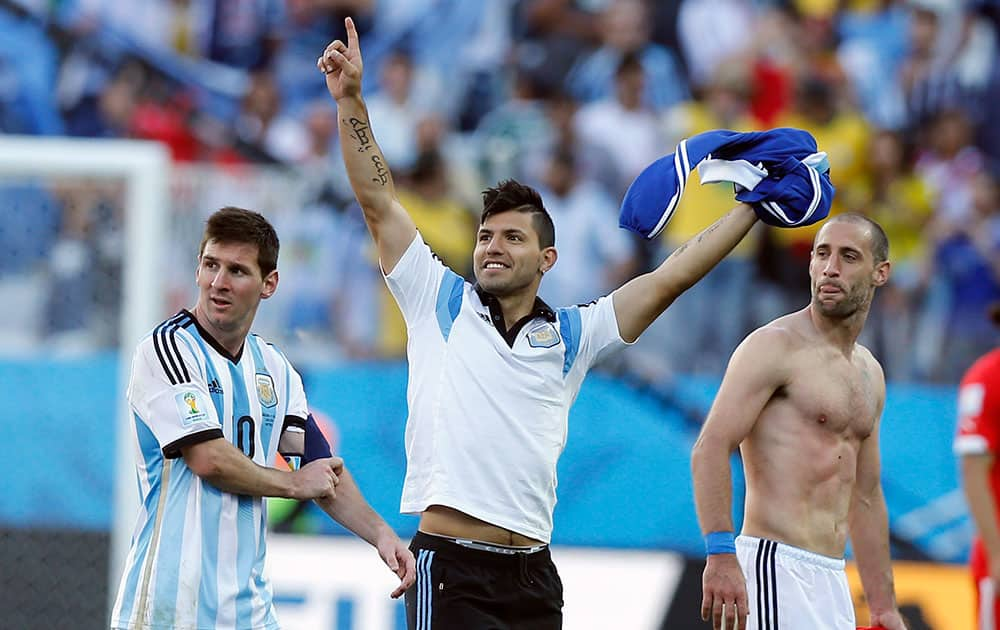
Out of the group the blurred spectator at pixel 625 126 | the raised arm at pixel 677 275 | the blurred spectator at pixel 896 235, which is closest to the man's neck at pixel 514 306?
the raised arm at pixel 677 275

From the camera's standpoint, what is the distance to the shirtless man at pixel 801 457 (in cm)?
478

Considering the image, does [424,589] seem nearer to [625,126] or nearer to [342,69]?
[342,69]

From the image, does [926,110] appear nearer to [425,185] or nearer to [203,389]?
[425,185]

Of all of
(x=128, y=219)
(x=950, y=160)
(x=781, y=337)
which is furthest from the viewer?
(x=950, y=160)

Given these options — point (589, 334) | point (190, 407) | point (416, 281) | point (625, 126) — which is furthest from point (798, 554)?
point (625, 126)

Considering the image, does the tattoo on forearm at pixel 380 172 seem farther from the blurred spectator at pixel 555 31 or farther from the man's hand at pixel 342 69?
the blurred spectator at pixel 555 31

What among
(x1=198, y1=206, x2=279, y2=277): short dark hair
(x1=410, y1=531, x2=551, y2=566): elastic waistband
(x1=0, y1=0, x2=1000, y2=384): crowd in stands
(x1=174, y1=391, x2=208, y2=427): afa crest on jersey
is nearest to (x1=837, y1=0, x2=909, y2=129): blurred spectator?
(x1=0, y1=0, x2=1000, y2=384): crowd in stands

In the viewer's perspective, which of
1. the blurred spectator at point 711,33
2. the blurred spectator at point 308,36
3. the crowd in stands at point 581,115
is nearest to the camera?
the crowd in stands at point 581,115

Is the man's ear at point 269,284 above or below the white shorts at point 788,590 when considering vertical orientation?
above

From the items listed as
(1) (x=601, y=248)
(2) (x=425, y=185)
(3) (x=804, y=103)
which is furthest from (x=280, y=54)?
(3) (x=804, y=103)

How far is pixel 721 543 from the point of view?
469 cm

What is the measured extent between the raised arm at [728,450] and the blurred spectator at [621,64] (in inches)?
246

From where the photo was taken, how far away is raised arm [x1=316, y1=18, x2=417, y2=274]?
15.3ft

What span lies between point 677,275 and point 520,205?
59 cm
